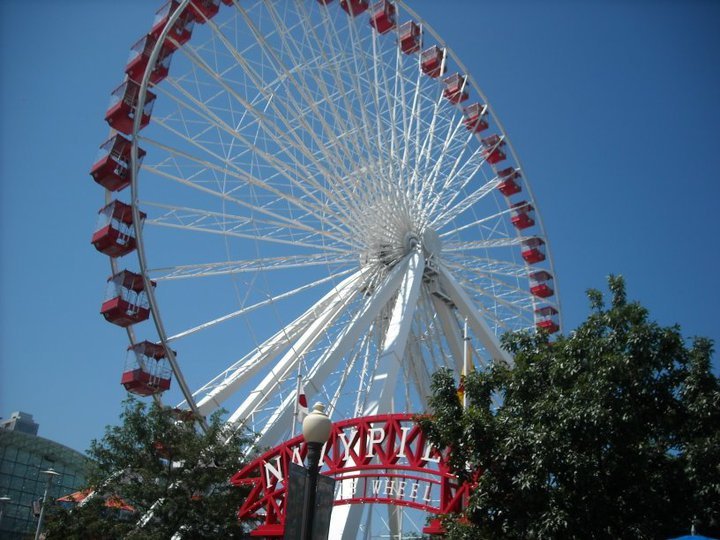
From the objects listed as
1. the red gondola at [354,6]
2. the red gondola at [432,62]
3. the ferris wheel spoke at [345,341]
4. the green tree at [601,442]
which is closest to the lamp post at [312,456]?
the green tree at [601,442]

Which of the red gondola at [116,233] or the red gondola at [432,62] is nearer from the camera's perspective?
the red gondola at [116,233]

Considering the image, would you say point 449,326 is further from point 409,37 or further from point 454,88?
point 409,37

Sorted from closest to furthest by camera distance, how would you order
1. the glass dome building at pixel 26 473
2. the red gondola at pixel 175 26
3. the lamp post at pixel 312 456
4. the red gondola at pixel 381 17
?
the lamp post at pixel 312 456
the red gondola at pixel 175 26
the red gondola at pixel 381 17
the glass dome building at pixel 26 473

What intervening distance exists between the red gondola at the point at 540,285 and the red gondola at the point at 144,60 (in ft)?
59.8

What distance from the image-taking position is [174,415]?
74.8ft

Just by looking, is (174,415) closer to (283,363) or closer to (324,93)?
(283,363)

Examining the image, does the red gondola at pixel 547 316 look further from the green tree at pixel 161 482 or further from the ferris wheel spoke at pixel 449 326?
A: the green tree at pixel 161 482

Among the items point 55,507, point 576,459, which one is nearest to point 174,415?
point 55,507

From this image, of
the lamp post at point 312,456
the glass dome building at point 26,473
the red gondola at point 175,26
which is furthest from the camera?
the glass dome building at point 26,473

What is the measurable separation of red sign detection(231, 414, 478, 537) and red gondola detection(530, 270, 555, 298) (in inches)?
657

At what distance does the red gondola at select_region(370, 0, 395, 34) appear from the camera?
1213 inches

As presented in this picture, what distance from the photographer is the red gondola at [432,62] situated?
107 ft

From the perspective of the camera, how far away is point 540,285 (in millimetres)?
35500

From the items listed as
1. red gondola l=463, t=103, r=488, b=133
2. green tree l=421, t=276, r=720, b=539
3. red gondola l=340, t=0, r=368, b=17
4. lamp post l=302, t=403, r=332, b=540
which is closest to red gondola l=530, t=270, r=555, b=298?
red gondola l=463, t=103, r=488, b=133
